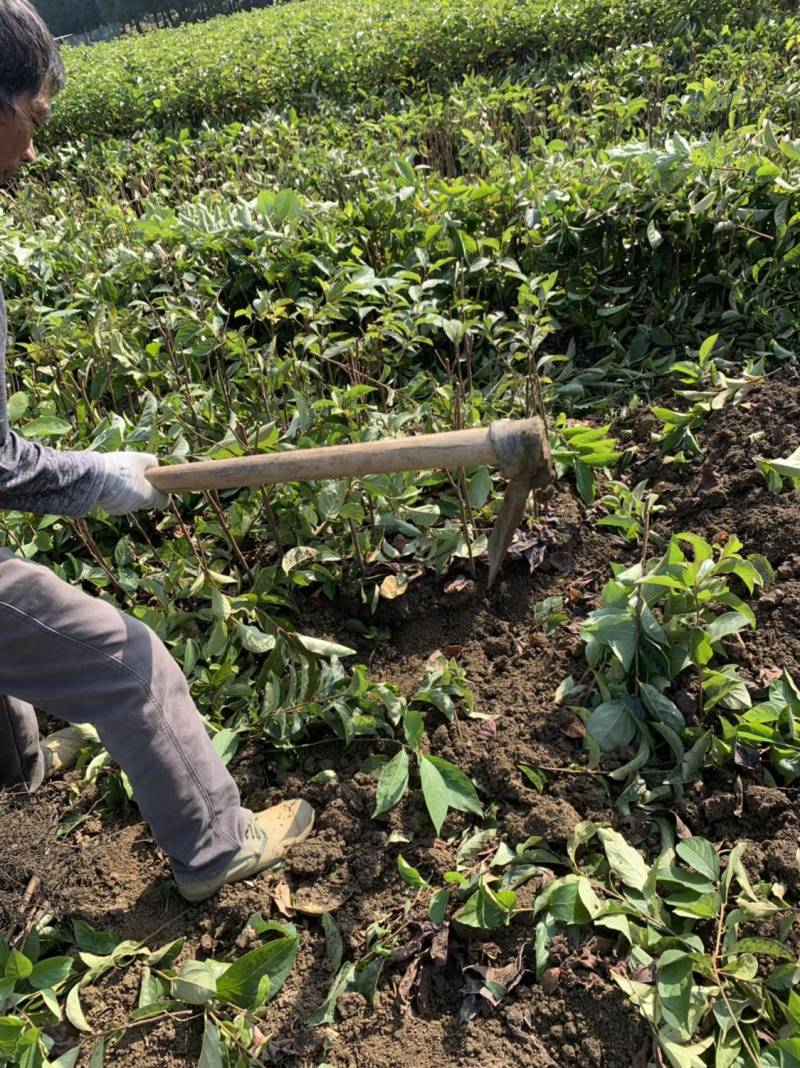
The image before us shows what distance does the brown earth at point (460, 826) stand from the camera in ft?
4.91

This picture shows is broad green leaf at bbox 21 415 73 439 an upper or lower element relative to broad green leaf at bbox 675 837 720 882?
upper

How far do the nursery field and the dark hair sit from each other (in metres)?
1.00

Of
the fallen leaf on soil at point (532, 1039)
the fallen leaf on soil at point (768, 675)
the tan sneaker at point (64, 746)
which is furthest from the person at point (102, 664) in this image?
the fallen leaf on soil at point (768, 675)

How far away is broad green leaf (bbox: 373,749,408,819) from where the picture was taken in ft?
5.75

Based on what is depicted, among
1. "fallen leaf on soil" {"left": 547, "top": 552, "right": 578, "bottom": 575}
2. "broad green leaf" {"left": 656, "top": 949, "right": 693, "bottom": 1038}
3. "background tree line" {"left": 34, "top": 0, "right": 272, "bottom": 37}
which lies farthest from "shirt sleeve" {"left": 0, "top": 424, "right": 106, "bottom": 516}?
"background tree line" {"left": 34, "top": 0, "right": 272, "bottom": 37}

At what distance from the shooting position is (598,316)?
311 cm

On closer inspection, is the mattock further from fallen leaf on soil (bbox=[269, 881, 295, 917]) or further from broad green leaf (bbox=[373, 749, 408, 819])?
fallen leaf on soil (bbox=[269, 881, 295, 917])

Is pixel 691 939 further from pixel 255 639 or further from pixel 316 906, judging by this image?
pixel 255 639

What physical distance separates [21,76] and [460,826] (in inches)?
65.2

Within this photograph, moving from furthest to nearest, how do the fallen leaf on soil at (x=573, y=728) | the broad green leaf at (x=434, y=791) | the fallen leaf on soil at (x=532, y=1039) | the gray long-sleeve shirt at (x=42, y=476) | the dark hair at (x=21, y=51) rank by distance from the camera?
1. the fallen leaf on soil at (x=573, y=728)
2. the broad green leaf at (x=434, y=791)
3. the gray long-sleeve shirt at (x=42, y=476)
4. the fallen leaf on soil at (x=532, y=1039)
5. the dark hair at (x=21, y=51)

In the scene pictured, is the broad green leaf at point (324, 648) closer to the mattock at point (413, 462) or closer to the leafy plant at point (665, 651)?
the mattock at point (413, 462)

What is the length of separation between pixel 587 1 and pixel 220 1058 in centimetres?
802

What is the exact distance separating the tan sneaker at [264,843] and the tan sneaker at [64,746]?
0.53 m

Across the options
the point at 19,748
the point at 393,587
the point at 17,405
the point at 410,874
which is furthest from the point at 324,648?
the point at 17,405
